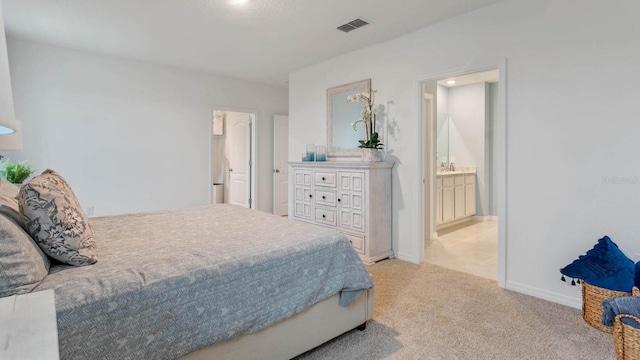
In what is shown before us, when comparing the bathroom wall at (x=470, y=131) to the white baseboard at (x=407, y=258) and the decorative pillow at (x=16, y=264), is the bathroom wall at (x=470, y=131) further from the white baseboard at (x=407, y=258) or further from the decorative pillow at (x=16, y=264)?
the decorative pillow at (x=16, y=264)

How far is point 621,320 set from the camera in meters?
1.66

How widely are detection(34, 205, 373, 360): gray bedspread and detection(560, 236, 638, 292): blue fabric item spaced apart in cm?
148

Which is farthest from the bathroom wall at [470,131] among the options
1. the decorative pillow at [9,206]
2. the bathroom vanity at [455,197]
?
the decorative pillow at [9,206]

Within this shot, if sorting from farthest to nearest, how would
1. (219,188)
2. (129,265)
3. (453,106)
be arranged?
(219,188), (453,106), (129,265)

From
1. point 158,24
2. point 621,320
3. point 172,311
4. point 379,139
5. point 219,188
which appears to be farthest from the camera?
point 219,188

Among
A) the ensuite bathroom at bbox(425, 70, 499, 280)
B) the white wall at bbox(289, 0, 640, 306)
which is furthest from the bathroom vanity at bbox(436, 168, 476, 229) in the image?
the white wall at bbox(289, 0, 640, 306)

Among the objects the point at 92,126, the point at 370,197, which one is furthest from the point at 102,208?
the point at 370,197

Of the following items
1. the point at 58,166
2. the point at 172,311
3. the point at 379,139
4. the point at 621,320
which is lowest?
the point at 621,320

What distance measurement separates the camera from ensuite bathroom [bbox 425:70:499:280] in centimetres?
515

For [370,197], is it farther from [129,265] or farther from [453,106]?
[453,106]

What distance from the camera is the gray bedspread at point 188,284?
1.23 m

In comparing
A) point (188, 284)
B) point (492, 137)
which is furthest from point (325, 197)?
point (492, 137)

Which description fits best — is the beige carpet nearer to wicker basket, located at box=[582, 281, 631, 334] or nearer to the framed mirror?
wicker basket, located at box=[582, 281, 631, 334]

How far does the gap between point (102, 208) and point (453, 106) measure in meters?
5.87
